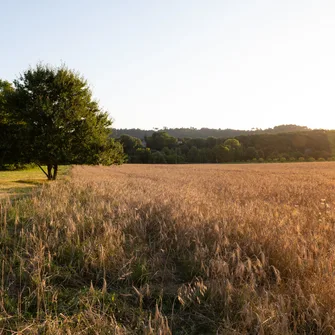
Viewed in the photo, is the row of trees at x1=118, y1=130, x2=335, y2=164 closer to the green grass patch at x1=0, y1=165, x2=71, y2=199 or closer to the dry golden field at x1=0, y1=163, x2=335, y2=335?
the green grass patch at x1=0, y1=165, x2=71, y2=199

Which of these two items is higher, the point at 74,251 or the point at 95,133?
the point at 95,133

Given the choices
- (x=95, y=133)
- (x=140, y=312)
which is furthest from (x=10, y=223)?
(x=95, y=133)

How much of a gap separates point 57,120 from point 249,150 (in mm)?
81095

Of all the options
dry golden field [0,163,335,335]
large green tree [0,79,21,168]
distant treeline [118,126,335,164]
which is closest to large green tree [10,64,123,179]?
large green tree [0,79,21,168]

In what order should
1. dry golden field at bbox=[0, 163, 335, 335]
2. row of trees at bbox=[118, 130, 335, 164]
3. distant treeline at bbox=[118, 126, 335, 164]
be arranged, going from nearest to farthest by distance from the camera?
dry golden field at bbox=[0, 163, 335, 335]
distant treeline at bbox=[118, 126, 335, 164]
row of trees at bbox=[118, 130, 335, 164]

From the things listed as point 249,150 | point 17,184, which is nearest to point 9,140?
point 17,184

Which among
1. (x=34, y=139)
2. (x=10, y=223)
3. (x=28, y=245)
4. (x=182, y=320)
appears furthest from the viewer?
(x=34, y=139)

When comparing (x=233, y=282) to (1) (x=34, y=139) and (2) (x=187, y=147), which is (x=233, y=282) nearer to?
(1) (x=34, y=139)

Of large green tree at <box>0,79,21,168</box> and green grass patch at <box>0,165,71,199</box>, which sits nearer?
green grass patch at <box>0,165,71,199</box>

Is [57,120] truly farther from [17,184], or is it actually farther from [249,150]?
[249,150]

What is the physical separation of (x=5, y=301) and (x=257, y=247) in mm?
3086

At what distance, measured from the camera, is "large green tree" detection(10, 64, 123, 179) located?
16.7 metres

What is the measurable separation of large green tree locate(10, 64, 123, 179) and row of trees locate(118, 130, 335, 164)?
65916 millimetres

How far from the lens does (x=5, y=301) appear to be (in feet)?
10.2
